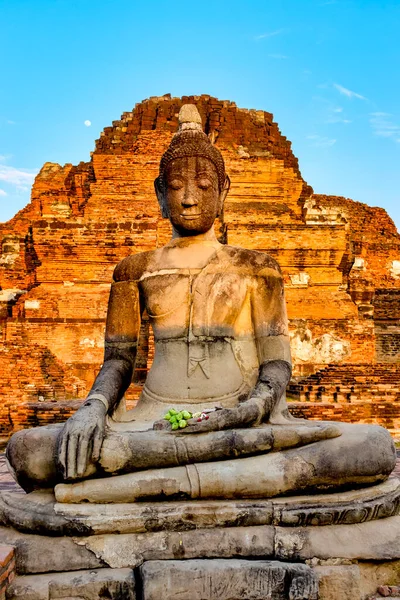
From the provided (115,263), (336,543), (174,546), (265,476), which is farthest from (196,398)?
(115,263)

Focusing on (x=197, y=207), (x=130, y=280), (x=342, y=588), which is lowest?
(x=342, y=588)

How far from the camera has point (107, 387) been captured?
3779mm

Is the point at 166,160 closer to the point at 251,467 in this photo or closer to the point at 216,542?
the point at 251,467

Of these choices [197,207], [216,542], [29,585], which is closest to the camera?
[29,585]

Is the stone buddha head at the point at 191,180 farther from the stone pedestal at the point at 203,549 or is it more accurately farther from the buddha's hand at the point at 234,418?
the stone pedestal at the point at 203,549

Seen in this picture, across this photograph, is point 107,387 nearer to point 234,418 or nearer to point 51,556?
point 234,418

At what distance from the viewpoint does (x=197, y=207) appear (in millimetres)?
4195

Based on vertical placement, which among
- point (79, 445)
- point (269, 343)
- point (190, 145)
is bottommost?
point (79, 445)

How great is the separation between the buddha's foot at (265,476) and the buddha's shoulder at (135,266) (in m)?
1.57

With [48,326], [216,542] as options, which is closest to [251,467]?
[216,542]

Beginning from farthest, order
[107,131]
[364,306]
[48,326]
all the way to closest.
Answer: [107,131], [364,306], [48,326]

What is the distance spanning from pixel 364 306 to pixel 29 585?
1324 centimetres

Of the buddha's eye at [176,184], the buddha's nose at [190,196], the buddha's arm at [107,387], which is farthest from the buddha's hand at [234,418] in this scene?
the buddha's eye at [176,184]

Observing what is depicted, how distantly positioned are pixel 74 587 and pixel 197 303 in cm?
188
